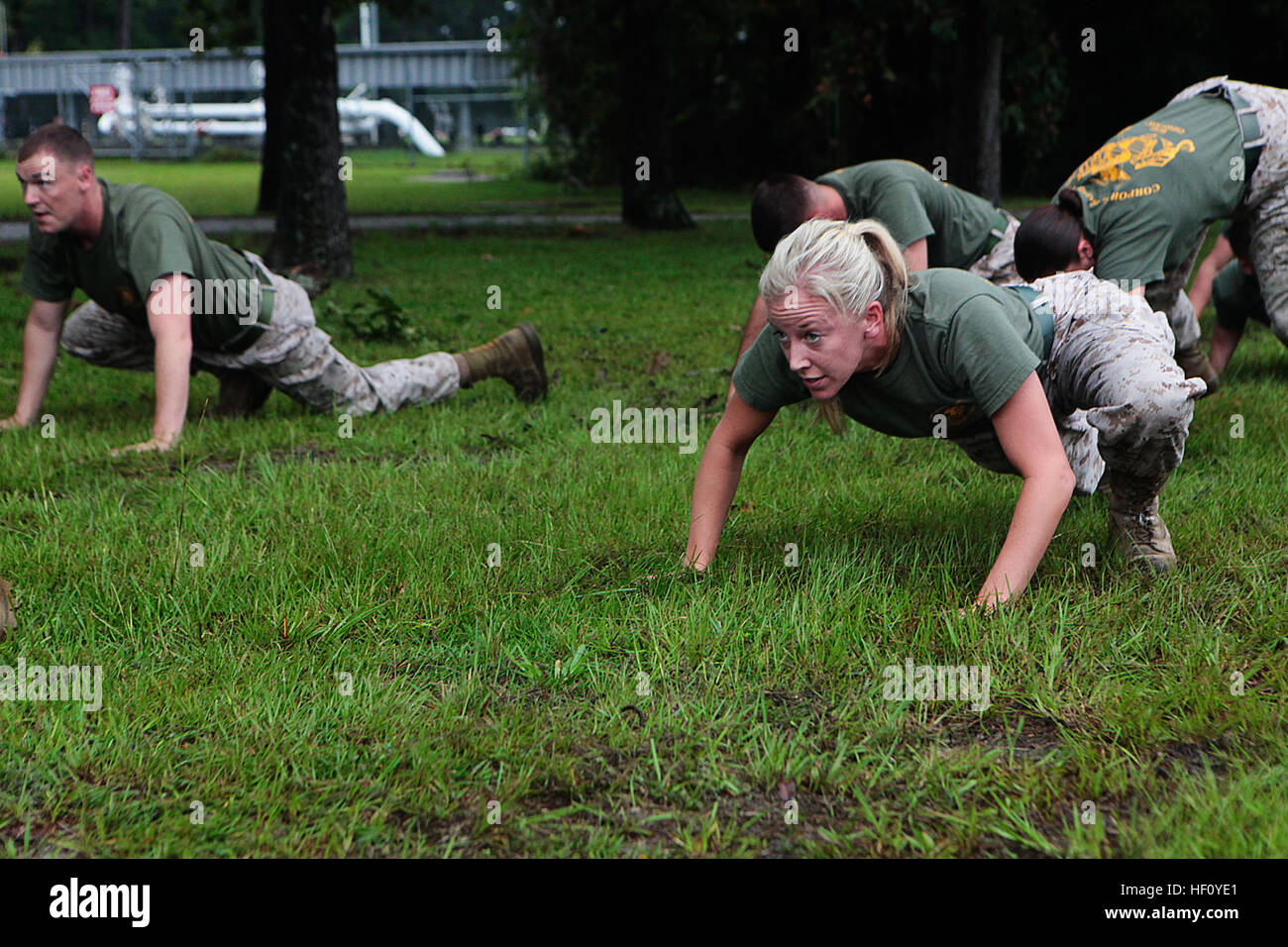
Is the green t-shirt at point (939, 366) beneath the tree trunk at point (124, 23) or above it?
beneath

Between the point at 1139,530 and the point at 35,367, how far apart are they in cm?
468

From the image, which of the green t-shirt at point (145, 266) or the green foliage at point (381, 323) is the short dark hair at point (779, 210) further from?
the green foliage at point (381, 323)

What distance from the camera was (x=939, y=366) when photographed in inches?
131

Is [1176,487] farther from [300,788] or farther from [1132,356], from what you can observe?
[300,788]

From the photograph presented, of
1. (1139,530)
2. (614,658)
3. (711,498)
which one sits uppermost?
(711,498)

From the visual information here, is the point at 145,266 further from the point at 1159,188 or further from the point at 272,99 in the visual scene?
the point at 272,99

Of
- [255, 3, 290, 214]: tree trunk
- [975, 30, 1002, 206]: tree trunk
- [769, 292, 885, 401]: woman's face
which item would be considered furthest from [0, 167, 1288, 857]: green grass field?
[975, 30, 1002, 206]: tree trunk

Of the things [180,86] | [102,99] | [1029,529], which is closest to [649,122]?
[1029,529]

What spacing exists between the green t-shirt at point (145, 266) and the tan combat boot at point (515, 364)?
1126mm

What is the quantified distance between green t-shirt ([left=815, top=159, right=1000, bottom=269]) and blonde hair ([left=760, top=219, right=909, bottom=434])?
6.51 feet

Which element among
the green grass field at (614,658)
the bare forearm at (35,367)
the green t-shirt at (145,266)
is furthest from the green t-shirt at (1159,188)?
the bare forearm at (35,367)

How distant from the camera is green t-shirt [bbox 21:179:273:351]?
5324 millimetres

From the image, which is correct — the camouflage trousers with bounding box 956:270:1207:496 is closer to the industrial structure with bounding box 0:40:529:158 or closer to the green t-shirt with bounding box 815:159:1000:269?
the green t-shirt with bounding box 815:159:1000:269

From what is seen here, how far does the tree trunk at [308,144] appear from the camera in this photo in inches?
457
